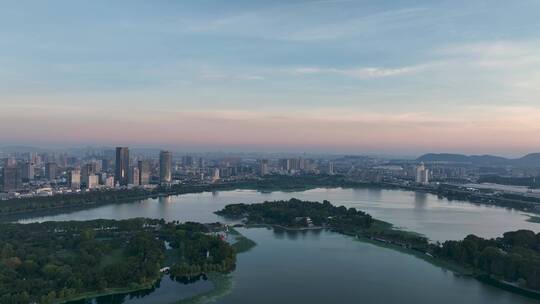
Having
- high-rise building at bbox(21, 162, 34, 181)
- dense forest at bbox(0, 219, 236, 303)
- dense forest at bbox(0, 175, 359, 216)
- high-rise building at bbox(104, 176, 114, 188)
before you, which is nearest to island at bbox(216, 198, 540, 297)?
dense forest at bbox(0, 219, 236, 303)

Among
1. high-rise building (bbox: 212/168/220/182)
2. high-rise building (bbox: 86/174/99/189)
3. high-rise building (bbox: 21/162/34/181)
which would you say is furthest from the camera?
high-rise building (bbox: 212/168/220/182)

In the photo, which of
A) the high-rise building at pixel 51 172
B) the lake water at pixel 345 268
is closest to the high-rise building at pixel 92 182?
the high-rise building at pixel 51 172

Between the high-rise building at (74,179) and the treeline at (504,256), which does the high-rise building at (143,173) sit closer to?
the high-rise building at (74,179)

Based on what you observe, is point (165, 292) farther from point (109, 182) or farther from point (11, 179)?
point (109, 182)

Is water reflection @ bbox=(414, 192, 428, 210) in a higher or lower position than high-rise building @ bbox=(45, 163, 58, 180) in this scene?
lower

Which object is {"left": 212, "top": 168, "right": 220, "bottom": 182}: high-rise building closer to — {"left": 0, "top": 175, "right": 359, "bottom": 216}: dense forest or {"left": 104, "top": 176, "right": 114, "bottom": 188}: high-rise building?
{"left": 0, "top": 175, "right": 359, "bottom": 216}: dense forest

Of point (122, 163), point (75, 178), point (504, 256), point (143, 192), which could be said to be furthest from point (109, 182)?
point (504, 256)
